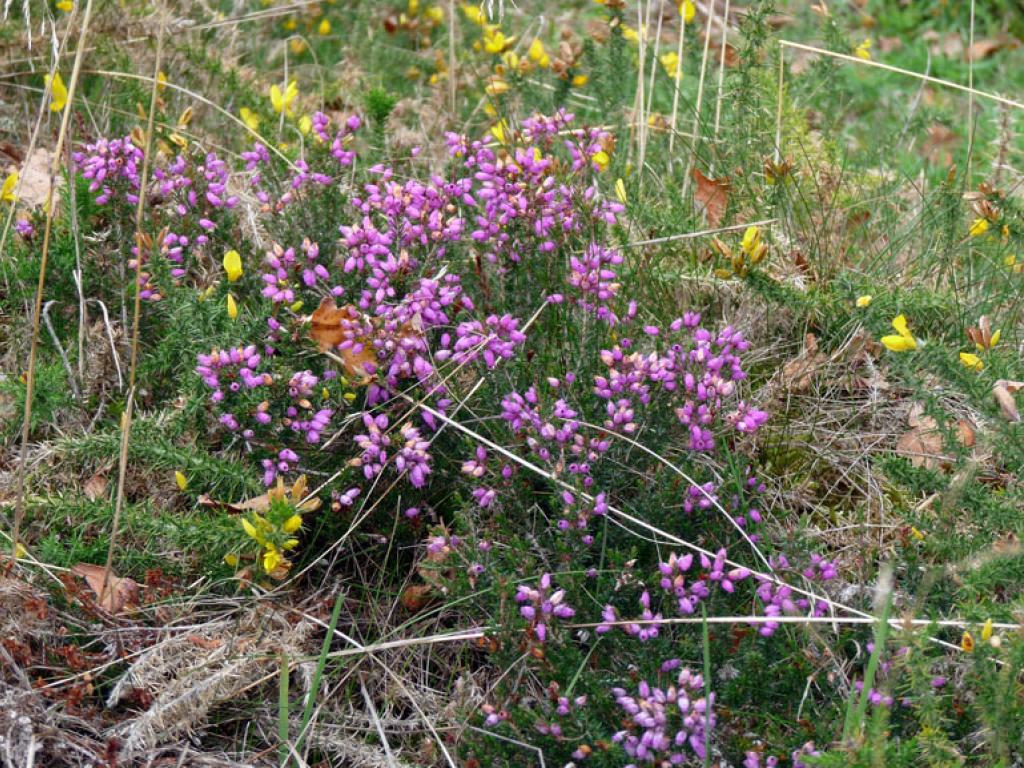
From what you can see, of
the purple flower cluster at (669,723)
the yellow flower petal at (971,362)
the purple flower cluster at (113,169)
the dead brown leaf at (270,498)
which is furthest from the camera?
the purple flower cluster at (113,169)

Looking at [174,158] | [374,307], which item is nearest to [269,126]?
[174,158]

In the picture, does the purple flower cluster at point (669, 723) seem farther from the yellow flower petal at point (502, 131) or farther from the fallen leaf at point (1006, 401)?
the yellow flower petal at point (502, 131)

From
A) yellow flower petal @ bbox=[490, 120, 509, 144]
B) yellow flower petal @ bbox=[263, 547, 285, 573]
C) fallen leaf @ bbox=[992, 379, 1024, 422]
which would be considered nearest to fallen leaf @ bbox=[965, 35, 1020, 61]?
yellow flower petal @ bbox=[490, 120, 509, 144]

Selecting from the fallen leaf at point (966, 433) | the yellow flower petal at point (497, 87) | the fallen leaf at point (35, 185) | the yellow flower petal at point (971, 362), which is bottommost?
the fallen leaf at point (966, 433)

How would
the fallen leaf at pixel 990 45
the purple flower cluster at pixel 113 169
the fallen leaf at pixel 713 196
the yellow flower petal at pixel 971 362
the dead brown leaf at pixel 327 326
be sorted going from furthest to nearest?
the fallen leaf at pixel 990 45, the fallen leaf at pixel 713 196, the purple flower cluster at pixel 113 169, the dead brown leaf at pixel 327 326, the yellow flower petal at pixel 971 362

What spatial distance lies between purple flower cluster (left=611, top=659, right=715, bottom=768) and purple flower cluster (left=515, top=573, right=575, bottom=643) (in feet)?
0.61

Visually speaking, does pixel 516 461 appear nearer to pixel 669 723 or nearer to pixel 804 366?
pixel 669 723

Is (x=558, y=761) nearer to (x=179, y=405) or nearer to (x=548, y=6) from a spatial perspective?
(x=179, y=405)

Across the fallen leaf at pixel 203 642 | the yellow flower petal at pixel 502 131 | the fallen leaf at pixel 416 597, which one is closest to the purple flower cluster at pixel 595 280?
the yellow flower petal at pixel 502 131

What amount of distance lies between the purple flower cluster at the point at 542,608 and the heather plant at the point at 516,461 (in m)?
0.01

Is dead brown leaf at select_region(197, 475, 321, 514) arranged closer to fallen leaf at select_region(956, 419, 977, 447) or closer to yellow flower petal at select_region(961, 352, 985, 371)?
yellow flower petal at select_region(961, 352, 985, 371)

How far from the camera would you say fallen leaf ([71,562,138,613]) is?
2.38 metres

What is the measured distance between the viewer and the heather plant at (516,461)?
2.15m

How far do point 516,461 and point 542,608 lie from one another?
15.9 inches
